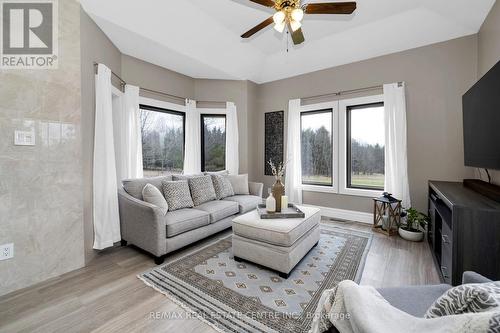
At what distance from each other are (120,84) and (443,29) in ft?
15.5

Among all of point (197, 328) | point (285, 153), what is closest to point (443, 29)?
point (285, 153)

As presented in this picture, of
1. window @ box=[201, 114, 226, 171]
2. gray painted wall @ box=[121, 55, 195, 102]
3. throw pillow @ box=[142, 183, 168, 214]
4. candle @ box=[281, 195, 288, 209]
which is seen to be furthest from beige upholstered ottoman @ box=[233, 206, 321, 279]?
gray painted wall @ box=[121, 55, 195, 102]

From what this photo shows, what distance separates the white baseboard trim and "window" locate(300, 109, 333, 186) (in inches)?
20.4

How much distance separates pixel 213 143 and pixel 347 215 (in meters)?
3.06

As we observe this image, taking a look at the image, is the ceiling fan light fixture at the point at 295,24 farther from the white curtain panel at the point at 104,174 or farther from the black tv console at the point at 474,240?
the white curtain panel at the point at 104,174

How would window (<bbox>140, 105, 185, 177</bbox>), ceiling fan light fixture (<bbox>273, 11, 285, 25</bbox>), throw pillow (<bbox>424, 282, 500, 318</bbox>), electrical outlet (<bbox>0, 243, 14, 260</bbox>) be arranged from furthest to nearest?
1. window (<bbox>140, 105, 185, 177</bbox>)
2. ceiling fan light fixture (<bbox>273, 11, 285, 25</bbox>)
3. electrical outlet (<bbox>0, 243, 14, 260</bbox>)
4. throw pillow (<bbox>424, 282, 500, 318</bbox>)

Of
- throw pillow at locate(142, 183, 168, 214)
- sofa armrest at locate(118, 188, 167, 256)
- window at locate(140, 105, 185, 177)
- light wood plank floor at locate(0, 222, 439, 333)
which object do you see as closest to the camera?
light wood plank floor at locate(0, 222, 439, 333)

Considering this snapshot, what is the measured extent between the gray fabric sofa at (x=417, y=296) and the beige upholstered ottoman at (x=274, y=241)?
1.05 metres

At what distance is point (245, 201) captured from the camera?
3631 mm

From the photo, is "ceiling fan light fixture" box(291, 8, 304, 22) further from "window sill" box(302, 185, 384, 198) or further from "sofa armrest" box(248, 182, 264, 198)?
"window sill" box(302, 185, 384, 198)

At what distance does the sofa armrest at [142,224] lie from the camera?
2.37 m

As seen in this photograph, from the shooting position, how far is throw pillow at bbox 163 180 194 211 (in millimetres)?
2921

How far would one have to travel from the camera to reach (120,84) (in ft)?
10.7

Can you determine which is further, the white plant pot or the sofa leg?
the white plant pot
